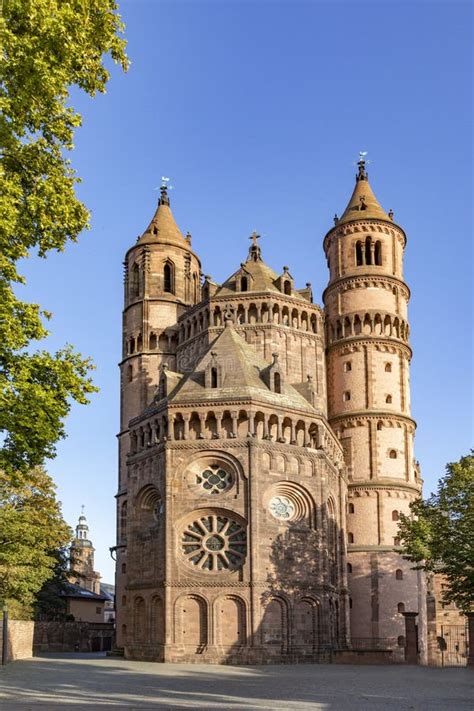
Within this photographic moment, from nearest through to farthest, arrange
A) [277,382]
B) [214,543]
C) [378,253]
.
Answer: [214,543] → [277,382] → [378,253]

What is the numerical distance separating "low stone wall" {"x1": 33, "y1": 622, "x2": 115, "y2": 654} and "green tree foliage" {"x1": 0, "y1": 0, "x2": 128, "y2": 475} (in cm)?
5593

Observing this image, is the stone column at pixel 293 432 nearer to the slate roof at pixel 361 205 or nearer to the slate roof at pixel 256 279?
the slate roof at pixel 256 279

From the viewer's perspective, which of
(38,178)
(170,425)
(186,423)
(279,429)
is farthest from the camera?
(279,429)

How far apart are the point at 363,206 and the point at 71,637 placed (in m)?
49.3

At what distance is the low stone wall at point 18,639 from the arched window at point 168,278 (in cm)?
2977

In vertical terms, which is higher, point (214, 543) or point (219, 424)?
point (219, 424)

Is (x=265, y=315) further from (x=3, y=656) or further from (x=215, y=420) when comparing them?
(x=3, y=656)

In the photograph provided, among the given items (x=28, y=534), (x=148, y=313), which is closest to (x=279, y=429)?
(x=28, y=534)

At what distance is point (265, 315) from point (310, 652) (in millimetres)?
23600

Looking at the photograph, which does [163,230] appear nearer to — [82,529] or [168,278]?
[168,278]

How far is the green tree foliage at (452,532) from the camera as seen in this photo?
1630 inches

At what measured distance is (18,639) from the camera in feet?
156

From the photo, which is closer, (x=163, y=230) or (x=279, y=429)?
(x=279, y=429)

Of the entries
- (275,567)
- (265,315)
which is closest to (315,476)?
(275,567)
